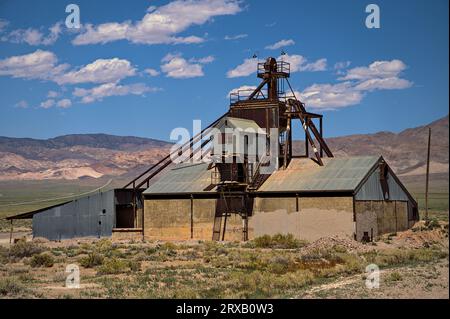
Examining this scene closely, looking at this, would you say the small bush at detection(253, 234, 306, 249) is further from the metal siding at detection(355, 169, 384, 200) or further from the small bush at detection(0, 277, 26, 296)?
the small bush at detection(0, 277, 26, 296)

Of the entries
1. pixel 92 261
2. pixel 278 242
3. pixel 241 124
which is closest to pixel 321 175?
pixel 278 242

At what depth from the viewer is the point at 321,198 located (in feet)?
123

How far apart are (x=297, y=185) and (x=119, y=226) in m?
14.4

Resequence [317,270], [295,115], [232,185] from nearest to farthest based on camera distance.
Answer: [317,270] < [232,185] < [295,115]

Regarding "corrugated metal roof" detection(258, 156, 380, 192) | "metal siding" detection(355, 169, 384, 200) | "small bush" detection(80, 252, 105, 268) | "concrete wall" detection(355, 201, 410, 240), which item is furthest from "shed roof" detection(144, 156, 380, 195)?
"small bush" detection(80, 252, 105, 268)

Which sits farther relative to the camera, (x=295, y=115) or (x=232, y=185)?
(x=295, y=115)

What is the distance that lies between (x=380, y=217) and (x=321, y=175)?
4.30 meters

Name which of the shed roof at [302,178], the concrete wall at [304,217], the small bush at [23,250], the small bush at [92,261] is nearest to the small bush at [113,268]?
the small bush at [92,261]

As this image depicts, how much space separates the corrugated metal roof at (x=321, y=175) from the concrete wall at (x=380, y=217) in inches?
62.1

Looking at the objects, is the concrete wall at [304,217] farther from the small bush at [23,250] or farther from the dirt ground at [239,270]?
the small bush at [23,250]

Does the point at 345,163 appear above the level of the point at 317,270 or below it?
above
